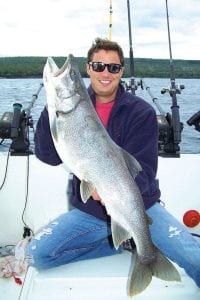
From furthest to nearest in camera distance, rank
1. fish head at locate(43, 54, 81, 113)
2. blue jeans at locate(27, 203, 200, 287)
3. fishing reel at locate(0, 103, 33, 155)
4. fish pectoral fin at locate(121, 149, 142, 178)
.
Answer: fishing reel at locate(0, 103, 33, 155) < blue jeans at locate(27, 203, 200, 287) < fish pectoral fin at locate(121, 149, 142, 178) < fish head at locate(43, 54, 81, 113)

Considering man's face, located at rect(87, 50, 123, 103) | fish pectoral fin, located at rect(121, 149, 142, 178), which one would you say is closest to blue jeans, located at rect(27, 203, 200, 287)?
fish pectoral fin, located at rect(121, 149, 142, 178)

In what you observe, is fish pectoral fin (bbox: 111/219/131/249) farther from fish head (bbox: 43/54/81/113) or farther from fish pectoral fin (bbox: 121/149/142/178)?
fish head (bbox: 43/54/81/113)

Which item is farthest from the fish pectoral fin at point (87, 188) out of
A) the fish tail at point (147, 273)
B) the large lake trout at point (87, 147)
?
the fish tail at point (147, 273)

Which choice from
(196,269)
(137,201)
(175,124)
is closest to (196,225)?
(175,124)

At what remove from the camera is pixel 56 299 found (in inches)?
138

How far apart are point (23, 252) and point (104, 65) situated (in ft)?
6.83

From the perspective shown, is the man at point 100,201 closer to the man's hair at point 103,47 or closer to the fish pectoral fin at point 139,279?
the man's hair at point 103,47

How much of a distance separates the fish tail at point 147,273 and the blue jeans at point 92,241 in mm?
416

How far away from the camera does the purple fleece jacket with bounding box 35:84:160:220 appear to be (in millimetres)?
3840

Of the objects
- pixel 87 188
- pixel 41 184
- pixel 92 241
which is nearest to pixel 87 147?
pixel 87 188

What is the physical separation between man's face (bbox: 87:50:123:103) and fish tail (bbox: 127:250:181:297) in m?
1.54

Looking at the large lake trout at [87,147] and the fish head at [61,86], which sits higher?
the fish head at [61,86]

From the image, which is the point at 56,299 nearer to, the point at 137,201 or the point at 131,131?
the point at 137,201

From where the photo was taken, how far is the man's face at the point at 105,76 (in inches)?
154
